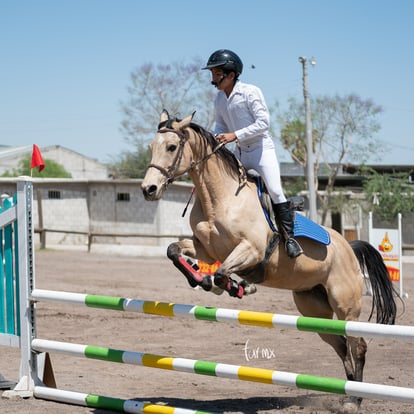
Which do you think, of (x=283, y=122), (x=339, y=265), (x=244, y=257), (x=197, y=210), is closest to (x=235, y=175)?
(x=197, y=210)

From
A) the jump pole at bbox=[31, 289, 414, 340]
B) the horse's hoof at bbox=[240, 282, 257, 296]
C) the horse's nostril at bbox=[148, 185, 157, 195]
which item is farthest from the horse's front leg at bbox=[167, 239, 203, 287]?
the horse's nostril at bbox=[148, 185, 157, 195]

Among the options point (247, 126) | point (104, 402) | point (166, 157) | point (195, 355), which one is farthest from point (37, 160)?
point (195, 355)

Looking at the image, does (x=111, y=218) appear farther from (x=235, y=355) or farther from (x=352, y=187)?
(x=235, y=355)

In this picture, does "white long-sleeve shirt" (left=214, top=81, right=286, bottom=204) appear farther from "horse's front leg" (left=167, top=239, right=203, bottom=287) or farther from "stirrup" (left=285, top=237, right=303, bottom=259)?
"horse's front leg" (left=167, top=239, right=203, bottom=287)

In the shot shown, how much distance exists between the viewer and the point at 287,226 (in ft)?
18.0

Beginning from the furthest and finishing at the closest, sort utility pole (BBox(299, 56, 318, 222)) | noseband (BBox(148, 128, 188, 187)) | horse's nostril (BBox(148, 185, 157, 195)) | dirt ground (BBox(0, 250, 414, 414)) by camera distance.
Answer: utility pole (BBox(299, 56, 318, 222)) < dirt ground (BBox(0, 250, 414, 414)) < noseband (BBox(148, 128, 188, 187)) < horse's nostril (BBox(148, 185, 157, 195))

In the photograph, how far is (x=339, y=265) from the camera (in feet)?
19.8

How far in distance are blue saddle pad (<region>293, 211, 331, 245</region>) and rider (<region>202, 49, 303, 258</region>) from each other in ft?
0.30

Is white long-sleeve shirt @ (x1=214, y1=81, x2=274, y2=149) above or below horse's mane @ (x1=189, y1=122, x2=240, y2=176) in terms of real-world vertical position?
above

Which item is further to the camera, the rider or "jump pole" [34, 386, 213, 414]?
the rider

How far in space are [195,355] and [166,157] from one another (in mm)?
3437

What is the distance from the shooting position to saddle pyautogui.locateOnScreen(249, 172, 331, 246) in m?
5.47

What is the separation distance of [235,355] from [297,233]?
254cm

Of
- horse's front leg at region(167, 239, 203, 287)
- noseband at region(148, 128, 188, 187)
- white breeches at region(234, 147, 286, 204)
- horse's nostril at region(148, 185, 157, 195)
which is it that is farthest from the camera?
white breeches at region(234, 147, 286, 204)
